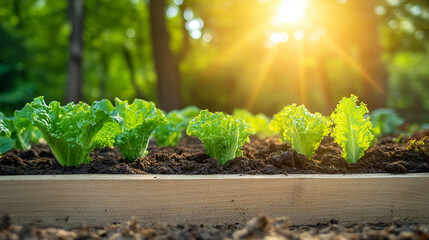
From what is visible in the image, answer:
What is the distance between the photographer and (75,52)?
11773mm

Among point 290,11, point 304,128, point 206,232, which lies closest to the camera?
point 206,232

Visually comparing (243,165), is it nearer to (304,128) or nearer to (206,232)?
(304,128)

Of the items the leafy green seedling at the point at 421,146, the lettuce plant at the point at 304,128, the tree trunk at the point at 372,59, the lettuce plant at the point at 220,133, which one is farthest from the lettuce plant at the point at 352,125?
the tree trunk at the point at 372,59

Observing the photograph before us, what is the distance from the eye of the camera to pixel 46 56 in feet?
73.0

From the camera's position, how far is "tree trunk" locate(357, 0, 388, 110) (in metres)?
10.7

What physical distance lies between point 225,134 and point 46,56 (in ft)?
72.6

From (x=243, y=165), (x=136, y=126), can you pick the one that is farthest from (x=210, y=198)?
(x=136, y=126)

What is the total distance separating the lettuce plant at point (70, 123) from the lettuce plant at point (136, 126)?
11.0 inches

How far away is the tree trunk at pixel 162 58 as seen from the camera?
12.4m

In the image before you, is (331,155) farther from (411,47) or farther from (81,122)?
(411,47)

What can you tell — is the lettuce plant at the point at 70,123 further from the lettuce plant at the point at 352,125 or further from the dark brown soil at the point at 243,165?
the lettuce plant at the point at 352,125

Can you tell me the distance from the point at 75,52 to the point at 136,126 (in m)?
9.79

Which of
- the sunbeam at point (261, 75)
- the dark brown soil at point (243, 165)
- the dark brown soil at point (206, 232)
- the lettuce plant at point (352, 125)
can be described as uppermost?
the sunbeam at point (261, 75)

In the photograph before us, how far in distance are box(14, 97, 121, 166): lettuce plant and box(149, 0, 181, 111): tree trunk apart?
31.5 feet
